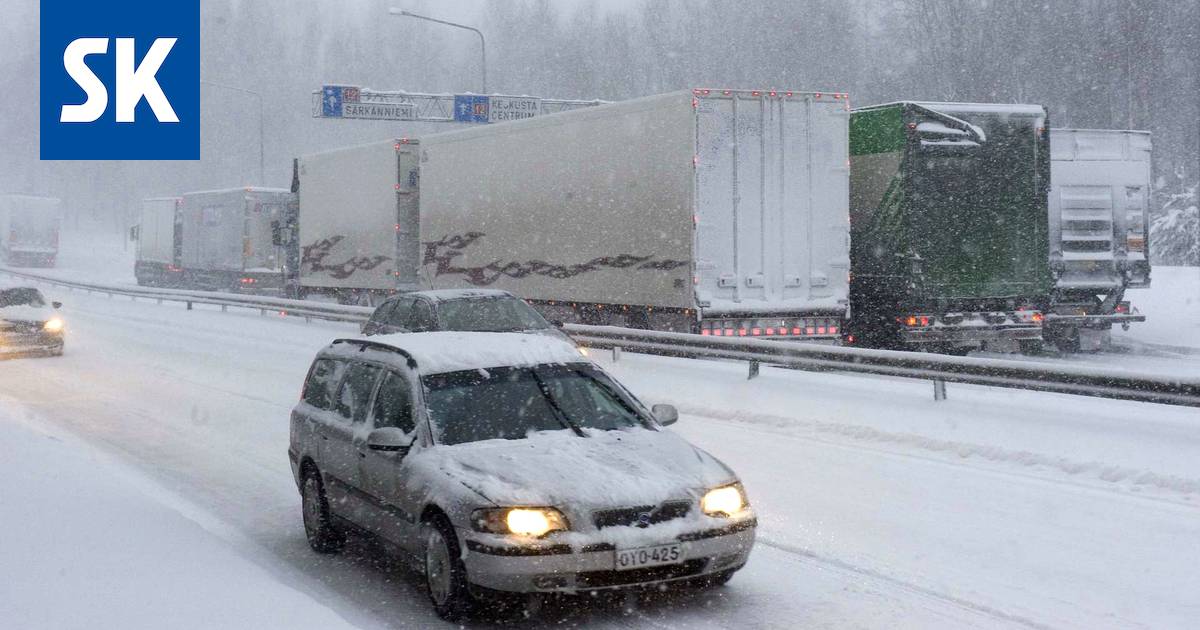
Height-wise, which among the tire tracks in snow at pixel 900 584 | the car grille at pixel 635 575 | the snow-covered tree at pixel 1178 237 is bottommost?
the tire tracks in snow at pixel 900 584

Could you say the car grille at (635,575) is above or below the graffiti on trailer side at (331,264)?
below

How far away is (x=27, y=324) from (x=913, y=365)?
16.2 meters

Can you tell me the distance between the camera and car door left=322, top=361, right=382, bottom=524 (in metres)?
7.68

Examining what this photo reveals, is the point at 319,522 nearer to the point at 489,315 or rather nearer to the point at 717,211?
the point at 489,315

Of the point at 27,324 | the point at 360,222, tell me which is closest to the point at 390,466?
the point at 27,324

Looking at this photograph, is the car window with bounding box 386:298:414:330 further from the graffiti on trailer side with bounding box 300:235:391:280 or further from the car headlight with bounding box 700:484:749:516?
the graffiti on trailer side with bounding box 300:235:391:280

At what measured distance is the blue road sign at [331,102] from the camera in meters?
46.1

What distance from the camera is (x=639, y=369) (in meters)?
18.3

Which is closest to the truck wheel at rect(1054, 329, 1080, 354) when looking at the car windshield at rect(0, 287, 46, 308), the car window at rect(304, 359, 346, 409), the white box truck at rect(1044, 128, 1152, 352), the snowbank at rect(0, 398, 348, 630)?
the white box truck at rect(1044, 128, 1152, 352)

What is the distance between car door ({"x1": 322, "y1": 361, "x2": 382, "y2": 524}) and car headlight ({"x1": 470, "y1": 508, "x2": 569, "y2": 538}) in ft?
4.97

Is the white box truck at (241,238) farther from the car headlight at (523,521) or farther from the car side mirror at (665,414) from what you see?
the car headlight at (523,521)

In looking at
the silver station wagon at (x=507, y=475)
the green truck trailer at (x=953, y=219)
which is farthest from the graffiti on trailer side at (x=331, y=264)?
the silver station wagon at (x=507, y=475)

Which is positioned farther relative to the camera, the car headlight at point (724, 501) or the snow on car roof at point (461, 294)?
the snow on car roof at point (461, 294)

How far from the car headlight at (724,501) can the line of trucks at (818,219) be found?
10982mm
